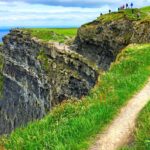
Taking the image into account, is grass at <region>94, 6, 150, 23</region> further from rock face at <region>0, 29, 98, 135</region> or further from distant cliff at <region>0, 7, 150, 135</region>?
rock face at <region>0, 29, 98, 135</region>

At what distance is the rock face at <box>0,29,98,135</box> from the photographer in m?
98.4

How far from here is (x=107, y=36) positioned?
89.6m

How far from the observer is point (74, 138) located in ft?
55.1

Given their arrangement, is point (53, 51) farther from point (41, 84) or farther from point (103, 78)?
point (103, 78)

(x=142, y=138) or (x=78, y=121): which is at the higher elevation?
(x=142, y=138)

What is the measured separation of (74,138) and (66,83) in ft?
273

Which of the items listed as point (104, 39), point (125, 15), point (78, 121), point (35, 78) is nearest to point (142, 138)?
point (78, 121)

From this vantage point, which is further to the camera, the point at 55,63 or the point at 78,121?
the point at 55,63

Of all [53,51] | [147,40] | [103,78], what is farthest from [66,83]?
[103,78]

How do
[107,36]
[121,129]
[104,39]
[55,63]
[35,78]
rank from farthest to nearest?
[35,78] < [55,63] < [104,39] < [107,36] < [121,129]

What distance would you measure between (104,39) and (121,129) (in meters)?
74.2

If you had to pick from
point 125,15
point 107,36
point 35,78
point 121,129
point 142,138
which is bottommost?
point 35,78

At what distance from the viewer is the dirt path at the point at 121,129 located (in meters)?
16.3

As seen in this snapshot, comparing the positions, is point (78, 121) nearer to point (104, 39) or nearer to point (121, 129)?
point (121, 129)
